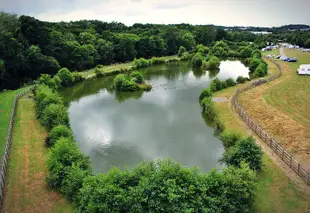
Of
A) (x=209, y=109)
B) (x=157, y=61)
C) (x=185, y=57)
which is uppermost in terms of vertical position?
(x=209, y=109)

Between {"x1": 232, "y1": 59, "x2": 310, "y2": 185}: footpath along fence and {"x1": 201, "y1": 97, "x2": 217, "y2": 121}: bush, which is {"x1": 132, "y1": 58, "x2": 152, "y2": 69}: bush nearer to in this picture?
{"x1": 201, "y1": 97, "x2": 217, "y2": 121}: bush

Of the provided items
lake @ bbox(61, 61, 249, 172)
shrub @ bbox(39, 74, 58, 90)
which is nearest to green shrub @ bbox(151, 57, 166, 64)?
lake @ bbox(61, 61, 249, 172)

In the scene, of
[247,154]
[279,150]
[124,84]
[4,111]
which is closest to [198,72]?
[124,84]

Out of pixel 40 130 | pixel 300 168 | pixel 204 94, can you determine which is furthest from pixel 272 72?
pixel 40 130

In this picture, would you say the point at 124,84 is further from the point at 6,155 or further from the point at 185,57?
the point at 185,57

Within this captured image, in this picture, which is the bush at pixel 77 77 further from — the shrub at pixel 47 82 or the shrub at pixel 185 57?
the shrub at pixel 185 57

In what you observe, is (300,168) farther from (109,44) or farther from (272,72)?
(109,44)

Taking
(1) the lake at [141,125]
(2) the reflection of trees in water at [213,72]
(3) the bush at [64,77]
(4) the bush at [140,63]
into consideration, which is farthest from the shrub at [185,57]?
(3) the bush at [64,77]
